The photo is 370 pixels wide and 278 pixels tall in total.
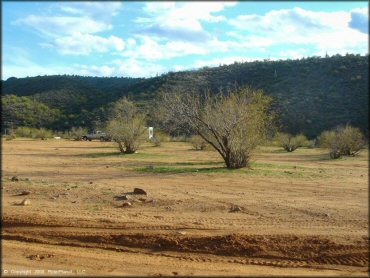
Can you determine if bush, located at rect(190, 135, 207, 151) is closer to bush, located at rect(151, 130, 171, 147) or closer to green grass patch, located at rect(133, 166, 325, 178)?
bush, located at rect(151, 130, 171, 147)

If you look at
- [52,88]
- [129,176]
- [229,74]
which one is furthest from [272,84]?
[129,176]

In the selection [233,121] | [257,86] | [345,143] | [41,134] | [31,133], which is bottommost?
[345,143]

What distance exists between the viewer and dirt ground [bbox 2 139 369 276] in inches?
280

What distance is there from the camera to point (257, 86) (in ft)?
222

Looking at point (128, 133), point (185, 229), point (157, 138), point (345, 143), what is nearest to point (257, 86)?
point (157, 138)

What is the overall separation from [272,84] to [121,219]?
61.8m

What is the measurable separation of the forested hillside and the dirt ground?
27066mm

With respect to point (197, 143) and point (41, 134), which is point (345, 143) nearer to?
point (197, 143)

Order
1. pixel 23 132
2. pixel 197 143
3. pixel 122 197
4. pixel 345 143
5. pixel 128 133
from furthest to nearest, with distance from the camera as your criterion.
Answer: pixel 23 132, pixel 197 143, pixel 345 143, pixel 128 133, pixel 122 197

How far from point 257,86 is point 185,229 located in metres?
60.4

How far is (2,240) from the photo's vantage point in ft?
28.8

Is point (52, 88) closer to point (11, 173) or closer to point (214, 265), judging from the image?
point (11, 173)

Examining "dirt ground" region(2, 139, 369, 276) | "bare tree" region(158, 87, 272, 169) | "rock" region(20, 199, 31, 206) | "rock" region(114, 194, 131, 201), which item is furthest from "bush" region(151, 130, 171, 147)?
"rock" region(20, 199, 31, 206)

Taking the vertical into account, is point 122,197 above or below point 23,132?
below
